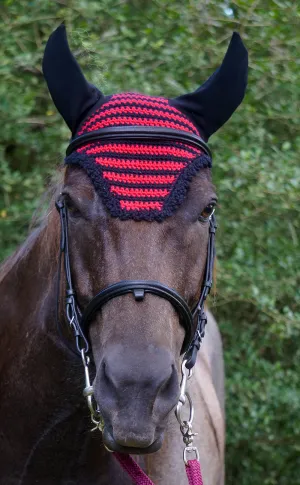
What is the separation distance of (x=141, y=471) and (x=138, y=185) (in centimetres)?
83

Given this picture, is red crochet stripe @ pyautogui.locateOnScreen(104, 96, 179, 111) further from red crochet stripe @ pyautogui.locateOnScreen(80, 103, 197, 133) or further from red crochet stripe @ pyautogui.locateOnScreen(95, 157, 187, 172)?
red crochet stripe @ pyautogui.locateOnScreen(95, 157, 187, 172)

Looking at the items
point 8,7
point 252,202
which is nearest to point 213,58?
point 252,202

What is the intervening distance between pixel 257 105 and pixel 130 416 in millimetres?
3413

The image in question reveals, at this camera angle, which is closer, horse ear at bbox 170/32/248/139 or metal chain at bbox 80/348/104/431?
metal chain at bbox 80/348/104/431

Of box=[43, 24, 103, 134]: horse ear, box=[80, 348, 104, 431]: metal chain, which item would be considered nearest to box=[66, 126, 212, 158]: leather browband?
box=[43, 24, 103, 134]: horse ear

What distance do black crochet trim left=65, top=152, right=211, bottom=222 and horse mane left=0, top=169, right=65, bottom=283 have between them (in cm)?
32

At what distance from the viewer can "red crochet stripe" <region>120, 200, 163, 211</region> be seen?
1.94m

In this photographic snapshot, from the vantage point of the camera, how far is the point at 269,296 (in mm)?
4383

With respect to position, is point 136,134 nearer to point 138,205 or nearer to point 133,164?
point 133,164

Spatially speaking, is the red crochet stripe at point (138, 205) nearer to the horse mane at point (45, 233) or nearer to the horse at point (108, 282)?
the horse at point (108, 282)

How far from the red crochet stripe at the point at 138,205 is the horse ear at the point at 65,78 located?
0.39 metres

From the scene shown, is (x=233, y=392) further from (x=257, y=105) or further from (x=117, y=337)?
(x=117, y=337)

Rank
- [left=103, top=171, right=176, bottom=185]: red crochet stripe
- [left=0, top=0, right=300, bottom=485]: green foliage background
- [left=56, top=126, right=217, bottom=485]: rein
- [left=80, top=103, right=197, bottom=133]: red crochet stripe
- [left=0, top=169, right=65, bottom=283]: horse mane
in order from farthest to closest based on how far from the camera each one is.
→ [left=0, top=0, right=300, bottom=485]: green foliage background → [left=0, top=169, right=65, bottom=283]: horse mane → [left=80, top=103, right=197, bottom=133]: red crochet stripe → [left=103, top=171, right=176, bottom=185]: red crochet stripe → [left=56, top=126, right=217, bottom=485]: rein

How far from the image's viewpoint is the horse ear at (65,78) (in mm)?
2104
